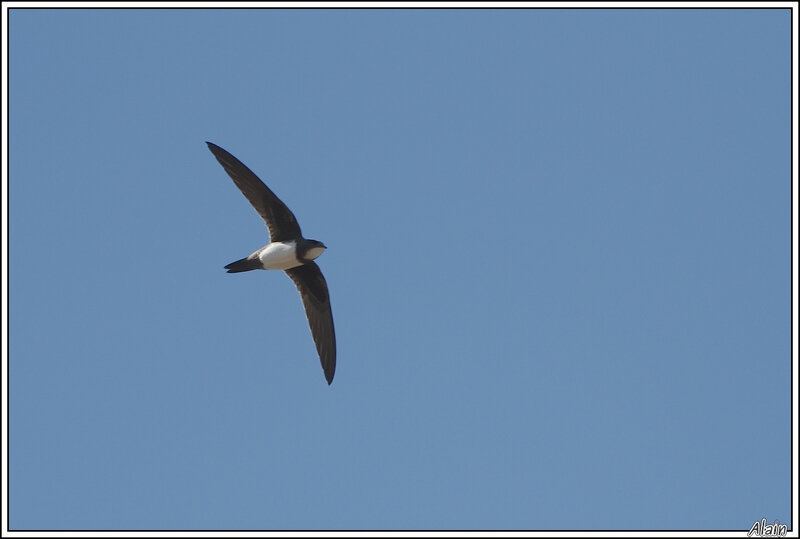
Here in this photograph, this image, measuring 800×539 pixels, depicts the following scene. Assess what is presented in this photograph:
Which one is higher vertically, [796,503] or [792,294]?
[792,294]

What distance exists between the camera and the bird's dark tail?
46.6ft

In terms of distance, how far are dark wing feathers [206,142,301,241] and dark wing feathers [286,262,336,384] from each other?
2.31ft

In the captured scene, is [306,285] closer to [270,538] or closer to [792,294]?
[270,538]

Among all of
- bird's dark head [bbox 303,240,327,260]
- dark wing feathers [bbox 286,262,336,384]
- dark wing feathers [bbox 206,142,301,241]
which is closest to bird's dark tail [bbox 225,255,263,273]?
dark wing feathers [bbox 206,142,301,241]

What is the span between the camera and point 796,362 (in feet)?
50.8

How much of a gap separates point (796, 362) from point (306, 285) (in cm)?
598

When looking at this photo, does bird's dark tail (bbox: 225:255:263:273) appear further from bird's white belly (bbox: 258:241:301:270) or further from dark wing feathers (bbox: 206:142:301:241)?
dark wing feathers (bbox: 206:142:301:241)

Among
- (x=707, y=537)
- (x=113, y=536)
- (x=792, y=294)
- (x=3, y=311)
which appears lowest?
(x=113, y=536)

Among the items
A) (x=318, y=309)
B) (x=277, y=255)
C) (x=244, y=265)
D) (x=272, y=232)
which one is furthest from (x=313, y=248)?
(x=318, y=309)

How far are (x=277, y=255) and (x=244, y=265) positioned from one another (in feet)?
1.28

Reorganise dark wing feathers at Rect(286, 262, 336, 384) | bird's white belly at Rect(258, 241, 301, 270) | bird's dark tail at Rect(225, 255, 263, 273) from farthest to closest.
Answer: dark wing feathers at Rect(286, 262, 336, 384)
bird's white belly at Rect(258, 241, 301, 270)
bird's dark tail at Rect(225, 255, 263, 273)

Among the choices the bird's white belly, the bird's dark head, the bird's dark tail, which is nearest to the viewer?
the bird's dark tail

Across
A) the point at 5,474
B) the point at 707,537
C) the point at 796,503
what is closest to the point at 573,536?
the point at 707,537

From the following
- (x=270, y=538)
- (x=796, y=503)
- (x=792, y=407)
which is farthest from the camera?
(x=792, y=407)
